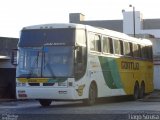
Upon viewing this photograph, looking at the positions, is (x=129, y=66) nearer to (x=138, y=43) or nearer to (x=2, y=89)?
(x=138, y=43)

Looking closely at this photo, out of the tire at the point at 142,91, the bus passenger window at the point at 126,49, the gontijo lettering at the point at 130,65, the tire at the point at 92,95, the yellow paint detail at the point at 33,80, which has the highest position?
the bus passenger window at the point at 126,49

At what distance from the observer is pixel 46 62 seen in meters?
23.0

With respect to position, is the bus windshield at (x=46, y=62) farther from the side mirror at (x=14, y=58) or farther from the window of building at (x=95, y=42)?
the window of building at (x=95, y=42)

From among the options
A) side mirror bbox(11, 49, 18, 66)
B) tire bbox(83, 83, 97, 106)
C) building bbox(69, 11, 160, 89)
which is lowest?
tire bbox(83, 83, 97, 106)

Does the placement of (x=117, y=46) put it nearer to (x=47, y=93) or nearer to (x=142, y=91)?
(x=142, y=91)

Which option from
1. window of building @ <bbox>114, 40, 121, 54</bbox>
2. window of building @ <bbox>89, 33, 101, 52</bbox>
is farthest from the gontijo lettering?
window of building @ <bbox>89, 33, 101, 52</bbox>

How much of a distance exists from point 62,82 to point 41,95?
1.10 m

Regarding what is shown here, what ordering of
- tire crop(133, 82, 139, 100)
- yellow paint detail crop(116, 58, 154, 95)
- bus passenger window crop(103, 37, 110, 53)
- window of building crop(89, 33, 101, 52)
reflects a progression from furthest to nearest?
tire crop(133, 82, 139, 100) → yellow paint detail crop(116, 58, 154, 95) → bus passenger window crop(103, 37, 110, 53) → window of building crop(89, 33, 101, 52)

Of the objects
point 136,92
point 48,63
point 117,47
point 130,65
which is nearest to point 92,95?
point 48,63

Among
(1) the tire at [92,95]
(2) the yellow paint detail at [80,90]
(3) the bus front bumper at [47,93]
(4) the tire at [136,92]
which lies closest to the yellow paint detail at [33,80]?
(3) the bus front bumper at [47,93]

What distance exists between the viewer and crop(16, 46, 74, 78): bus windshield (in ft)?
74.8

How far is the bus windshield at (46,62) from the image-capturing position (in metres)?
22.8

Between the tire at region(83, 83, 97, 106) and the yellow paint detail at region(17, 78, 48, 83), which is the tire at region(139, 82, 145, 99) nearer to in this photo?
the tire at region(83, 83, 97, 106)

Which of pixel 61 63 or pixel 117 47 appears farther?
pixel 117 47
